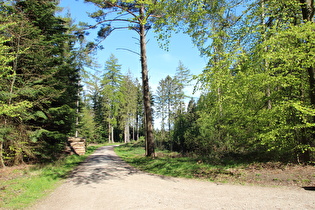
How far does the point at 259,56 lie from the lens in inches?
296

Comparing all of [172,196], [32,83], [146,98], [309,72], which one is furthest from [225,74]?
[32,83]

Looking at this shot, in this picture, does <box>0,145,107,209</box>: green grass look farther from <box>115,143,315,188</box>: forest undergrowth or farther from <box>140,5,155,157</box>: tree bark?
<box>140,5,155,157</box>: tree bark

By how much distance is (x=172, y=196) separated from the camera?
527 centimetres

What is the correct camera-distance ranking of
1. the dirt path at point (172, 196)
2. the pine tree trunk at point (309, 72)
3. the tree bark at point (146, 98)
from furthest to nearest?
1. the tree bark at point (146, 98)
2. the pine tree trunk at point (309, 72)
3. the dirt path at point (172, 196)

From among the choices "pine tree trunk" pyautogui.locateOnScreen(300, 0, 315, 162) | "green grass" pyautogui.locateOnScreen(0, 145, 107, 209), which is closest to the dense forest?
"pine tree trunk" pyautogui.locateOnScreen(300, 0, 315, 162)

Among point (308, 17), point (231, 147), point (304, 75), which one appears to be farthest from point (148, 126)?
point (308, 17)

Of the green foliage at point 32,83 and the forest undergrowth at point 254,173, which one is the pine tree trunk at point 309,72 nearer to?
the forest undergrowth at point 254,173

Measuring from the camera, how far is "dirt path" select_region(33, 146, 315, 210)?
448 cm

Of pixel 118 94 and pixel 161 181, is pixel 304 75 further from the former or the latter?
pixel 118 94

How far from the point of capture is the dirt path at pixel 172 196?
4.48 metres

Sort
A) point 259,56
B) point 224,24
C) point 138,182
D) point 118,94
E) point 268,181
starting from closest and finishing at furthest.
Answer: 1. point 268,181
2. point 138,182
3. point 259,56
4. point 224,24
5. point 118,94

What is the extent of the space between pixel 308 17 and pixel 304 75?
2.37 meters

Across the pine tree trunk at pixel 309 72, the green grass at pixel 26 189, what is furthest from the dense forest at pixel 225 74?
the green grass at pixel 26 189

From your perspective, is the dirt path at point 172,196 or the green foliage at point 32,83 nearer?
the dirt path at point 172,196
